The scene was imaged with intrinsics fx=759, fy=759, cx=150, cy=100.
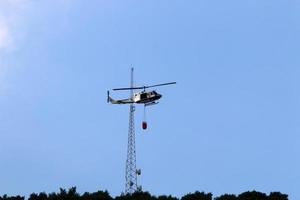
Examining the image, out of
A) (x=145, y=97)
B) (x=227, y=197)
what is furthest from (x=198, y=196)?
(x=145, y=97)

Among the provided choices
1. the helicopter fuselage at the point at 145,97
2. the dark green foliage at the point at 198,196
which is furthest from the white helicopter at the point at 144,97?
the dark green foliage at the point at 198,196

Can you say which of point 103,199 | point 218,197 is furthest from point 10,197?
point 218,197

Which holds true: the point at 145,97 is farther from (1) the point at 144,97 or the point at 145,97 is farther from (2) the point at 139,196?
(2) the point at 139,196

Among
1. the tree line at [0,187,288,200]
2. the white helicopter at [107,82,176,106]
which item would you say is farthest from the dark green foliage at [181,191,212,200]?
the white helicopter at [107,82,176,106]

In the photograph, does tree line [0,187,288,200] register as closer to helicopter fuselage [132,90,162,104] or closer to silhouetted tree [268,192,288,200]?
silhouetted tree [268,192,288,200]

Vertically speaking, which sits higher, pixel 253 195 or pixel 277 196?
pixel 253 195

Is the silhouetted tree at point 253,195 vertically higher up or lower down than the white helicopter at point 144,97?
lower down

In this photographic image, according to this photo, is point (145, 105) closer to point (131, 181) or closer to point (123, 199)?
point (131, 181)

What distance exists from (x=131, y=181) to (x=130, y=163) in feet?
13.0

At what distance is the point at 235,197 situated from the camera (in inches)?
4279

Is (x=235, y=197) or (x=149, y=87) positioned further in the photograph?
(x=149, y=87)

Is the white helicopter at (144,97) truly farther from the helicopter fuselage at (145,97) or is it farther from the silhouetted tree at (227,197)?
the silhouetted tree at (227,197)

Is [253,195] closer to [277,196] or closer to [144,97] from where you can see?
[277,196]

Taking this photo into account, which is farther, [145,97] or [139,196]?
[145,97]
